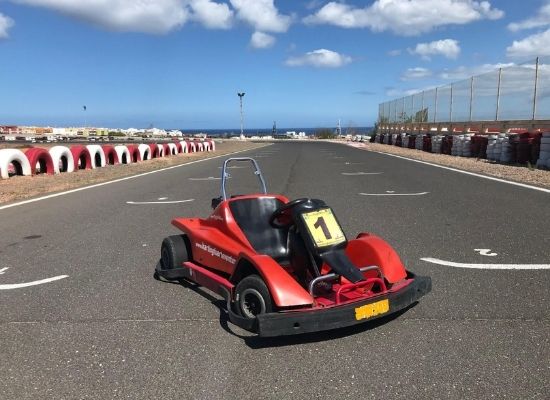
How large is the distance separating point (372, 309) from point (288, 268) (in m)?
0.91

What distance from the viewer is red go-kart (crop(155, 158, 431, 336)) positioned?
128 inches

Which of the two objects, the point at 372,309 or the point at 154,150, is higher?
the point at 372,309

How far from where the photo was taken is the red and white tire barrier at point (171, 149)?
2700 centimetres

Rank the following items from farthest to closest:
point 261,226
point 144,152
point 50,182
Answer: point 144,152
point 50,182
point 261,226

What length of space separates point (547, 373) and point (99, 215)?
6.76 m

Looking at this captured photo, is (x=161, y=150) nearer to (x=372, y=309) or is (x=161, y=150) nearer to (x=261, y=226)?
(x=261, y=226)

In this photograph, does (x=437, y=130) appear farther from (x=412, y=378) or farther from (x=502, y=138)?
(x=412, y=378)

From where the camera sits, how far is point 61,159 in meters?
15.9

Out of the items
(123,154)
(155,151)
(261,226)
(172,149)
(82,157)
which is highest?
(261,226)

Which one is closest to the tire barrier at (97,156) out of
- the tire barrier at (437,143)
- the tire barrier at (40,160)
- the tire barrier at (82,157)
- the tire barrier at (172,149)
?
the tire barrier at (82,157)

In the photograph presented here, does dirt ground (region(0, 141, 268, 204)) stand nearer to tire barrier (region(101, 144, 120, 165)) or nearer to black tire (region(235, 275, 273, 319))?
tire barrier (region(101, 144, 120, 165))

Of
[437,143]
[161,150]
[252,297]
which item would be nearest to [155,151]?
[161,150]

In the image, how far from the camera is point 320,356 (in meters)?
3.15

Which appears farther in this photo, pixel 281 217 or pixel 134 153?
pixel 134 153
